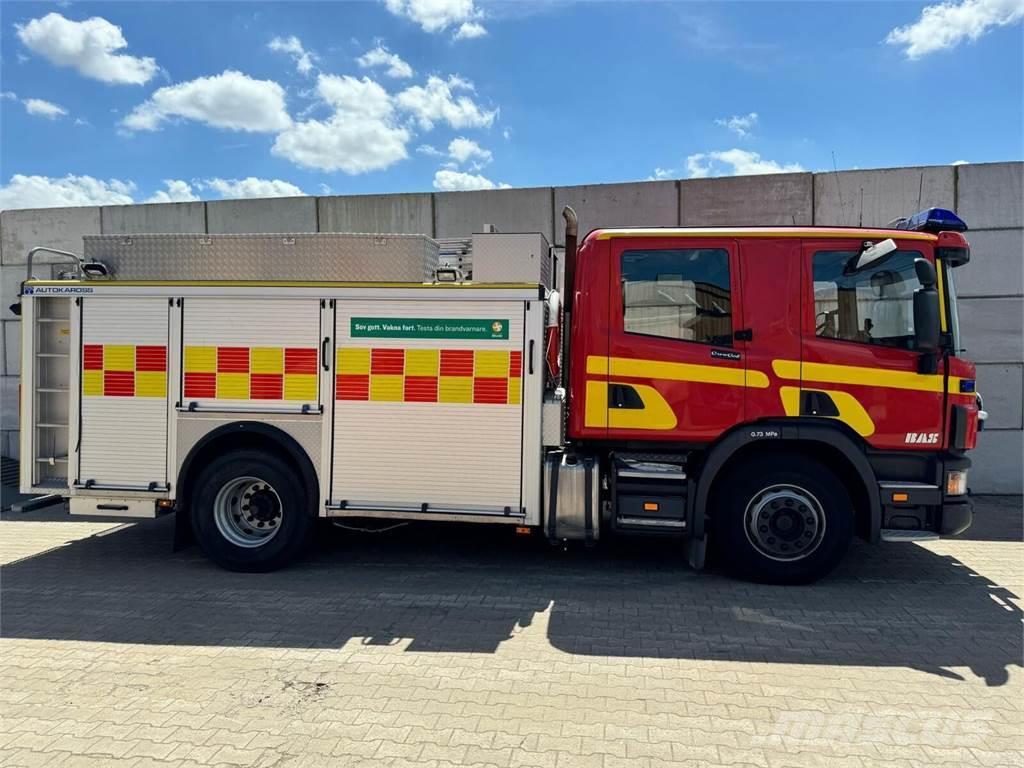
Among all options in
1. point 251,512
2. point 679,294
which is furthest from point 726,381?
point 251,512

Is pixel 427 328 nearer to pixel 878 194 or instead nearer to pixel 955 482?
pixel 955 482

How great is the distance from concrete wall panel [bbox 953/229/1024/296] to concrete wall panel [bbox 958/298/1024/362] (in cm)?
14

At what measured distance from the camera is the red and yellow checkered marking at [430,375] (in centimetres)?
505

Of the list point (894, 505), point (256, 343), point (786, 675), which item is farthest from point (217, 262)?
point (894, 505)

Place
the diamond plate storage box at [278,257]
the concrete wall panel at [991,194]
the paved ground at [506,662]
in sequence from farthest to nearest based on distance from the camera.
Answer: the concrete wall panel at [991,194]
the diamond plate storage box at [278,257]
the paved ground at [506,662]

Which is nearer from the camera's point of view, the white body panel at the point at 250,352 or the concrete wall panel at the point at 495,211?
the white body panel at the point at 250,352

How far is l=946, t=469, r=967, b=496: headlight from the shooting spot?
190 inches

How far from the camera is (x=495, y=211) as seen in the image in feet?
29.6

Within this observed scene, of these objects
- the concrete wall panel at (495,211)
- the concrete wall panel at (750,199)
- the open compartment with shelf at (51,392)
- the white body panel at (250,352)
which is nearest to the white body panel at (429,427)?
the white body panel at (250,352)

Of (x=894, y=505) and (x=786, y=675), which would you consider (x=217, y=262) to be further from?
(x=894, y=505)

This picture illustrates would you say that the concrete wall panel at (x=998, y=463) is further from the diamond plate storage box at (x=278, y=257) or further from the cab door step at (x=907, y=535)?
the diamond plate storage box at (x=278, y=257)

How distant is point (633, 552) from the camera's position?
5.88 metres

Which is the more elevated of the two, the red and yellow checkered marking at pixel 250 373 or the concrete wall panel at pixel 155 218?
the concrete wall panel at pixel 155 218

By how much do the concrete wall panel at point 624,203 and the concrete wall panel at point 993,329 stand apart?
145 inches
